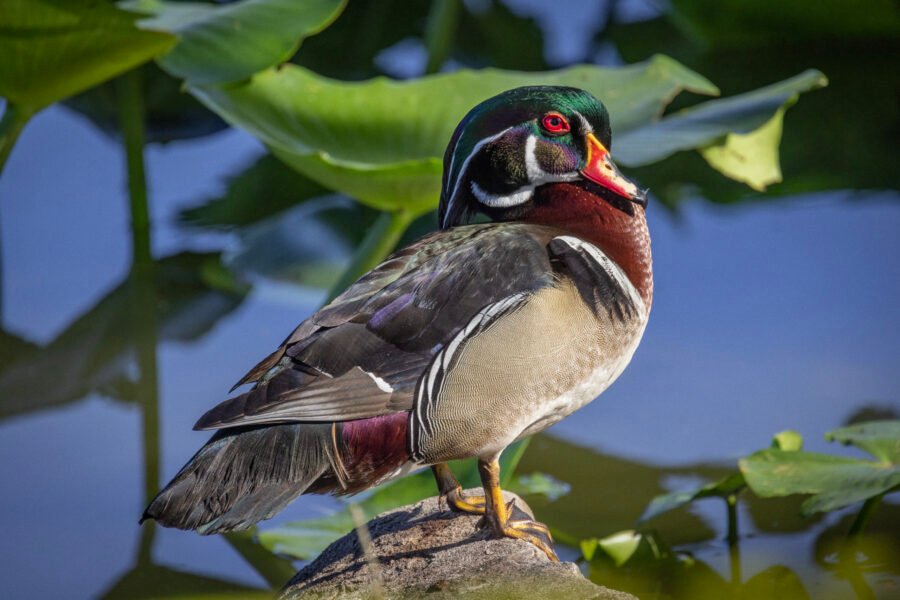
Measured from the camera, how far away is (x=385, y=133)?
352 centimetres

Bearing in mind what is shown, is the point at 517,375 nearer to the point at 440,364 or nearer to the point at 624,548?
the point at 440,364

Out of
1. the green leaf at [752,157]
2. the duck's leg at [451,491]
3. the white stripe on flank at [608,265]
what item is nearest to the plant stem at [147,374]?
the duck's leg at [451,491]

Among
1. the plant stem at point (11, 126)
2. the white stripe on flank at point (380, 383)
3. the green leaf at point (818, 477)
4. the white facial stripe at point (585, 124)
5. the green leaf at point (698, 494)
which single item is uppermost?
the white facial stripe at point (585, 124)

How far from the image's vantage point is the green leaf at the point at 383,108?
3393 mm

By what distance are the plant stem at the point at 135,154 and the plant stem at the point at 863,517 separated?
2879 mm

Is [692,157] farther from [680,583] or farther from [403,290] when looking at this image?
[403,290]

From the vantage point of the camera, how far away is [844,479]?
118 inches

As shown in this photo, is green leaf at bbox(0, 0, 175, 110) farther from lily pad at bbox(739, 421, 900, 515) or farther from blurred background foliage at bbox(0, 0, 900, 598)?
lily pad at bbox(739, 421, 900, 515)

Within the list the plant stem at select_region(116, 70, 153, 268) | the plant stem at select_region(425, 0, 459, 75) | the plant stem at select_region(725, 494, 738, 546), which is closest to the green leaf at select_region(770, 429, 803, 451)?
the plant stem at select_region(725, 494, 738, 546)

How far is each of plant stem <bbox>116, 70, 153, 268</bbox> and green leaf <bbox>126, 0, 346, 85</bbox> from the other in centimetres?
99

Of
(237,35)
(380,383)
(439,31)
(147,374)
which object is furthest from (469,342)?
(439,31)

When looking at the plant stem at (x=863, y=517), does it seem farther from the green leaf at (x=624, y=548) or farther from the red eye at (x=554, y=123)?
the red eye at (x=554, y=123)

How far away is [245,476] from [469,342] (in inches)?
18.3

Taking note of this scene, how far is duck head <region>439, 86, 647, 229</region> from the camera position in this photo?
2.47 m
